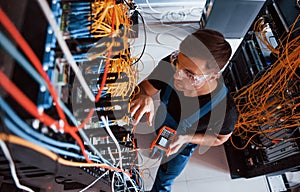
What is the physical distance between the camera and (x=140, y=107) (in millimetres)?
1073

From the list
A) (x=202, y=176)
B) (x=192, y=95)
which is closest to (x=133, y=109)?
(x=192, y=95)

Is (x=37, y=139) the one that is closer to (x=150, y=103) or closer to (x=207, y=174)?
(x=150, y=103)

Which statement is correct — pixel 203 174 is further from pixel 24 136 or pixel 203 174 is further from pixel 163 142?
pixel 24 136

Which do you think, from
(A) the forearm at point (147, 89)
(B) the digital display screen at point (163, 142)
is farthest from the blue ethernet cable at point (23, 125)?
(B) the digital display screen at point (163, 142)

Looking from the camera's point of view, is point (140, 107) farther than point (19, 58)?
Yes

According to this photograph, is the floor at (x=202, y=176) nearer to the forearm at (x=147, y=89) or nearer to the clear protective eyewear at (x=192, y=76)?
the forearm at (x=147, y=89)

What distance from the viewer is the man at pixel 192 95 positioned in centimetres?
96

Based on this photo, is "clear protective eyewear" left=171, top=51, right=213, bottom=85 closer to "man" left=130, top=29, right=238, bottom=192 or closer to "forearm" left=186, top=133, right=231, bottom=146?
"man" left=130, top=29, right=238, bottom=192

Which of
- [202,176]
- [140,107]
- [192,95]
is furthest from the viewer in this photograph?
[202,176]

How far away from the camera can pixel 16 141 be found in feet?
1.36

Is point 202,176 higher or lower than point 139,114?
lower

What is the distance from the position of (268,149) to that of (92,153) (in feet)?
4.20

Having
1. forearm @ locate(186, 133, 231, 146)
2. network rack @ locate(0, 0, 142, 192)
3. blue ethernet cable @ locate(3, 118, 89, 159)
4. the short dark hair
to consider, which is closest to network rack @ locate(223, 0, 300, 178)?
forearm @ locate(186, 133, 231, 146)

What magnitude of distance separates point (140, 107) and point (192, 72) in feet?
0.87
